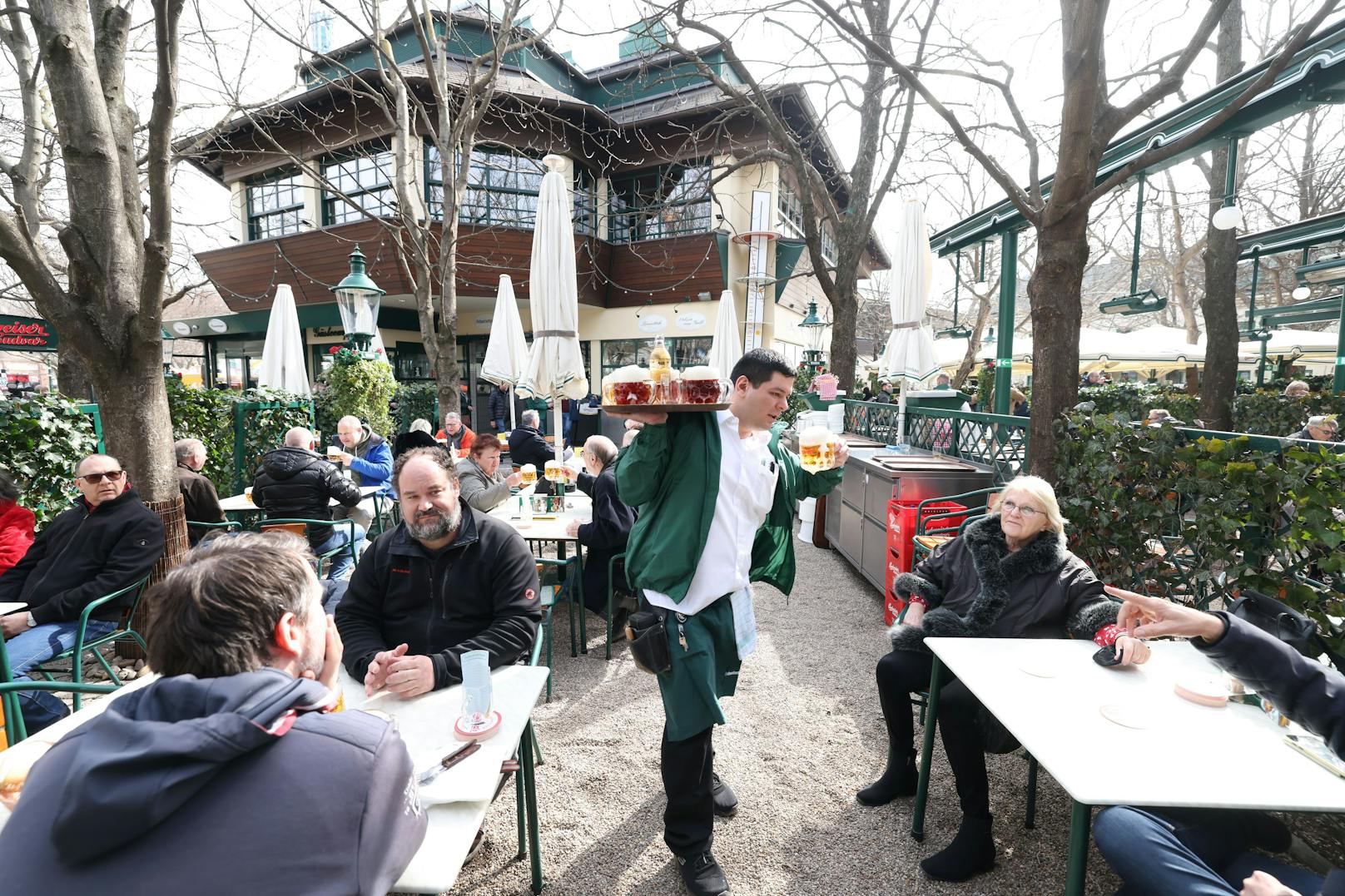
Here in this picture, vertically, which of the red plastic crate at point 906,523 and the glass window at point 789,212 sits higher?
the glass window at point 789,212

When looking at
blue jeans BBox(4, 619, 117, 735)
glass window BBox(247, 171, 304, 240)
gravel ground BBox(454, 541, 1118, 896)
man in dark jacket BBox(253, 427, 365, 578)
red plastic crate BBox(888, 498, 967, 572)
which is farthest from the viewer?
glass window BBox(247, 171, 304, 240)

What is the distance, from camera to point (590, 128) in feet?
51.6

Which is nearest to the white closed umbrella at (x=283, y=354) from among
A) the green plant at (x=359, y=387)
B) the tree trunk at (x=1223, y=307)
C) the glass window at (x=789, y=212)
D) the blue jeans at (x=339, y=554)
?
the green plant at (x=359, y=387)

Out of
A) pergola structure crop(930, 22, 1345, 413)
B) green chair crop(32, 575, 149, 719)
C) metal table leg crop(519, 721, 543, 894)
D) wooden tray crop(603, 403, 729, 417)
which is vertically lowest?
metal table leg crop(519, 721, 543, 894)

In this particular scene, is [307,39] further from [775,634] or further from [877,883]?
[877,883]

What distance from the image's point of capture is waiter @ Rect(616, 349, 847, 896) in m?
2.24

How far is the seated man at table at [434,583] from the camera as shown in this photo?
8.13 ft

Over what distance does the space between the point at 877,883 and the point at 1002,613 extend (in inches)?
48.8

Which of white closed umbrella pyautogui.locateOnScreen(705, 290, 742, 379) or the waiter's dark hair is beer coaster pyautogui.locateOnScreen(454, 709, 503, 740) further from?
white closed umbrella pyautogui.locateOnScreen(705, 290, 742, 379)

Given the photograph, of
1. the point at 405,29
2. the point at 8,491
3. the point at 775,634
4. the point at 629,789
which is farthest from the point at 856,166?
the point at 405,29

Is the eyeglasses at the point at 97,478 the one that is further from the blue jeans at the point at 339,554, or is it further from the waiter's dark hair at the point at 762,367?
the waiter's dark hair at the point at 762,367

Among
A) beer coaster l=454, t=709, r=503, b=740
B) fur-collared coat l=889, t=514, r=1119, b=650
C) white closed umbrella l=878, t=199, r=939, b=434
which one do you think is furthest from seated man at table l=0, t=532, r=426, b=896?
white closed umbrella l=878, t=199, r=939, b=434

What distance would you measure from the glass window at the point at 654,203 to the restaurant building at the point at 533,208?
0.05 m

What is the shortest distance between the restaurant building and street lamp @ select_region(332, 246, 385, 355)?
5551 millimetres
